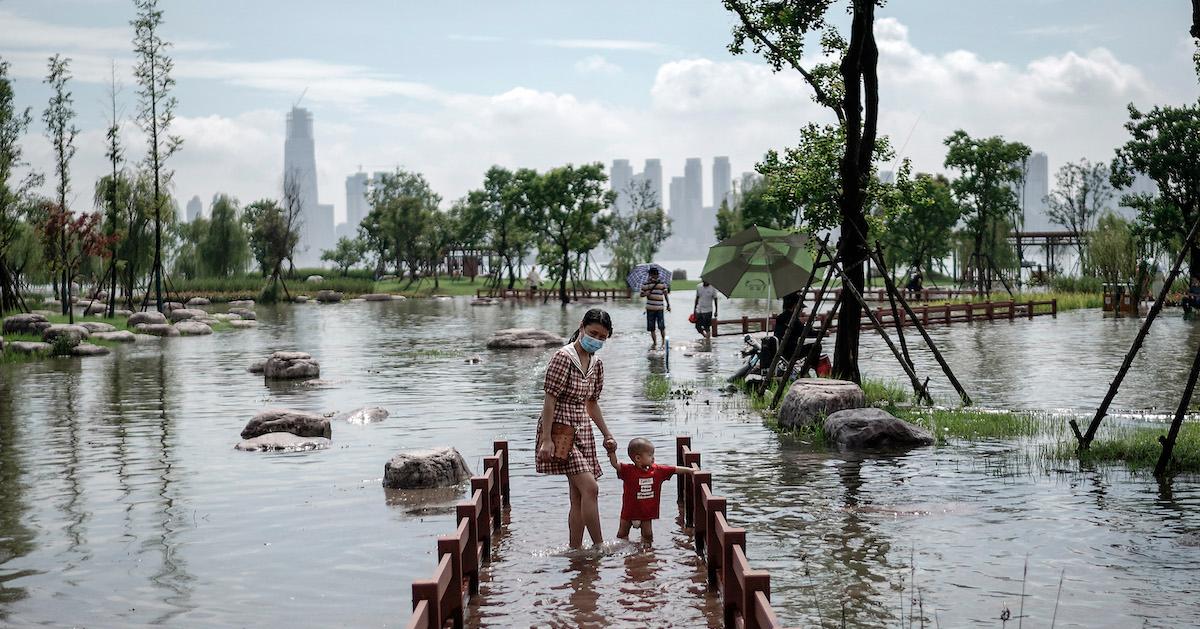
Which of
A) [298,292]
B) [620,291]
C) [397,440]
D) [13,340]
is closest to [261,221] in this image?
[298,292]

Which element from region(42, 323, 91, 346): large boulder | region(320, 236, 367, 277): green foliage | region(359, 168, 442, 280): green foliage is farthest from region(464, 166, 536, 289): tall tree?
region(42, 323, 91, 346): large boulder

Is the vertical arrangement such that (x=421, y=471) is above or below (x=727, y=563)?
below

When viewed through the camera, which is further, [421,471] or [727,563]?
[421,471]

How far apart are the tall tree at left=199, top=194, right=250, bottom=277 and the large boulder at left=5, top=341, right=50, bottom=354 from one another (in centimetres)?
4643

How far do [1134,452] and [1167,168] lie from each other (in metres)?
41.1

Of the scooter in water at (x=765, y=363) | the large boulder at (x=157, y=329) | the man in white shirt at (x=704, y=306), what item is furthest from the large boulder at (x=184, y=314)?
the scooter in water at (x=765, y=363)

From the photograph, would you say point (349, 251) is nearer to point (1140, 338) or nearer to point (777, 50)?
point (777, 50)

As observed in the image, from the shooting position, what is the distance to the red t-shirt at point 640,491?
9484mm

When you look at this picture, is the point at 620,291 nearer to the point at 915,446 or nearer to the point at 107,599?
the point at 915,446

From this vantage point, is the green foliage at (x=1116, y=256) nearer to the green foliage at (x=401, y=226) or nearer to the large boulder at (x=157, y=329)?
the large boulder at (x=157, y=329)

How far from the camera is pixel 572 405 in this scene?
9.30 metres

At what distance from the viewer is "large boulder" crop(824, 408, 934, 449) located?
48.3ft

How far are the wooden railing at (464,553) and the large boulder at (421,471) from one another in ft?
5.48

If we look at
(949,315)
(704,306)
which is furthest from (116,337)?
(949,315)
